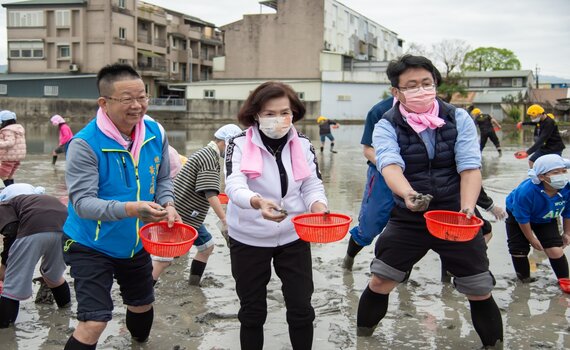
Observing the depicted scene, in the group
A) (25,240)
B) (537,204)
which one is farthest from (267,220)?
(537,204)

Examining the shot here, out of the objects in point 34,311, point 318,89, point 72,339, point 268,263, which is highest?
point 318,89

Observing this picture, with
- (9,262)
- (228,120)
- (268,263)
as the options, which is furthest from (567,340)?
(228,120)

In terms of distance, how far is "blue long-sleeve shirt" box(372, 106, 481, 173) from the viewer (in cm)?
368

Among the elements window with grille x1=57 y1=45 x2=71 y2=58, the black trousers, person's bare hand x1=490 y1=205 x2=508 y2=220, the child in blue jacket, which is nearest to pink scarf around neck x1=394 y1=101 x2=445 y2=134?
the black trousers

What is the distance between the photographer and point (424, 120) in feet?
12.1

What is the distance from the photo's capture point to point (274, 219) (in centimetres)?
315

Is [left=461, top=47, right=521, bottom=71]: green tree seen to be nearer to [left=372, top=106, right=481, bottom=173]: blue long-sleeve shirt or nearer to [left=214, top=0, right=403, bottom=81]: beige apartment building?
[left=214, top=0, right=403, bottom=81]: beige apartment building

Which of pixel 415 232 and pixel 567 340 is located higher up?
pixel 415 232

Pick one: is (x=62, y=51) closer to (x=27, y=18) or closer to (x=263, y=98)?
(x=27, y=18)

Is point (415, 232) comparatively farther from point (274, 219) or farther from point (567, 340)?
point (567, 340)

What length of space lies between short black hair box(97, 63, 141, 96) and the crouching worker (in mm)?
1547

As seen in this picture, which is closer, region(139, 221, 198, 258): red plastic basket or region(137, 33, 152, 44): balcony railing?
region(139, 221, 198, 258): red plastic basket

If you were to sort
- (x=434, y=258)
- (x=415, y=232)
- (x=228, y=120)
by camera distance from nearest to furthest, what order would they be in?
(x=415, y=232)
(x=434, y=258)
(x=228, y=120)

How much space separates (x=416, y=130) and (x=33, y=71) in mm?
58609
